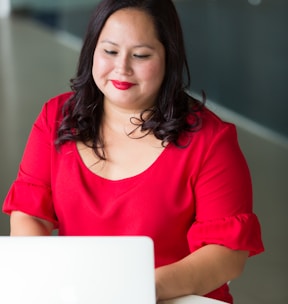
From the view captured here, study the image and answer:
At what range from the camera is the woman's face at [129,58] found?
70.1 inches

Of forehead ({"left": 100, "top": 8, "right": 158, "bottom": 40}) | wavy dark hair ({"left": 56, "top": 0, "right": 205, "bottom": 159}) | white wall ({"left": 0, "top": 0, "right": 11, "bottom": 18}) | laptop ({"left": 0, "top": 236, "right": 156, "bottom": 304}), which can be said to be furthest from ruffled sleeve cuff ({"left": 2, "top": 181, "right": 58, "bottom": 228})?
white wall ({"left": 0, "top": 0, "right": 11, "bottom": 18})

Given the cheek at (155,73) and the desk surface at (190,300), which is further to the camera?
the cheek at (155,73)

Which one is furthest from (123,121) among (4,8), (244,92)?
(4,8)

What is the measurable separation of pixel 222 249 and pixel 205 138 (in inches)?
10.2

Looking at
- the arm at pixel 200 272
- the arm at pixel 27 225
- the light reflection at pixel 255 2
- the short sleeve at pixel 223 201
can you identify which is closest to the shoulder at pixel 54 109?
the arm at pixel 27 225

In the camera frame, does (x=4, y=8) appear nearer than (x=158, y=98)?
No

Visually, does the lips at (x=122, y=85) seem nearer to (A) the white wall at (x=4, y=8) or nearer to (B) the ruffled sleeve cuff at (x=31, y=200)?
(B) the ruffled sleeve cuff at (x=31, y=200)

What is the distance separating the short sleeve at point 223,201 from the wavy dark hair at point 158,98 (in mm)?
86

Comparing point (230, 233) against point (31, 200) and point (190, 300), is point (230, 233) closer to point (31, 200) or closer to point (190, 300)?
point (190, 300)

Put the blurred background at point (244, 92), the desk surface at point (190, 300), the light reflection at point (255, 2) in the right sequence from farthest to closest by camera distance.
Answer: the light reflection at point (255, 2), the blurred background at point (244, 92), the desk surface at point (190, 300)

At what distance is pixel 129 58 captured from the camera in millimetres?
1782

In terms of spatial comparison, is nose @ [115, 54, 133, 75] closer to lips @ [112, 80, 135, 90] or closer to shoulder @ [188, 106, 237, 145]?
lips @ [112, 80, 135, 90]

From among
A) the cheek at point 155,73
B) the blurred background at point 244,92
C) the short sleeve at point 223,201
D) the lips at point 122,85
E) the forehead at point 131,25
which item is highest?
the forehead at point 131,25

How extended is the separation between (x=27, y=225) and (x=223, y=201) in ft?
1.55
